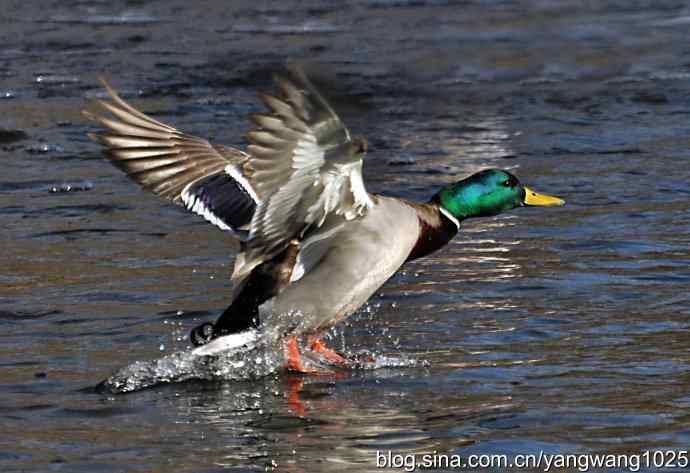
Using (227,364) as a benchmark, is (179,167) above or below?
above

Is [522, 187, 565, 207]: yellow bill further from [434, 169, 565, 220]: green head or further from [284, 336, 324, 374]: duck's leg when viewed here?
[284, 336, 324, 374]: duck's leg

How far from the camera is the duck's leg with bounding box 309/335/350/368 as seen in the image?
6.77m

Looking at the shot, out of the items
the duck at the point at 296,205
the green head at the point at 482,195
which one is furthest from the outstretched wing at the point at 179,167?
the green head at the point at 482,195

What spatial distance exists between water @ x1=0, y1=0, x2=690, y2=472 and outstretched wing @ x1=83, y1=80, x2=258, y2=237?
59cm

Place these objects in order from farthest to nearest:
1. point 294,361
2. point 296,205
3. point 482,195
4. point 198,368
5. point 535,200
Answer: point 535,200, point 482,195, point 294,361, point 198,368, point 296,205

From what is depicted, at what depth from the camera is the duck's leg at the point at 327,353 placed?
22.2 ft

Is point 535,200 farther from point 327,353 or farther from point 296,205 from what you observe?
point 296,205

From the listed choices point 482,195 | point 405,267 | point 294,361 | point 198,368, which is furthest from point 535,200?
point 198,368

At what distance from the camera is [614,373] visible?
6.28 m

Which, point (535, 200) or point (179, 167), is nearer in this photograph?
point (179, 167)

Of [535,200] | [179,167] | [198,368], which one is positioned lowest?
[198,368]

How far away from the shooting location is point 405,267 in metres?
8.27

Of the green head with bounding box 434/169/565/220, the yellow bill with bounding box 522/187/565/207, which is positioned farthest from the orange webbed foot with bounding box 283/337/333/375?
the yellow bill with bounding box 522/187/565/207

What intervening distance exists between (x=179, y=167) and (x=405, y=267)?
5.16 feet
